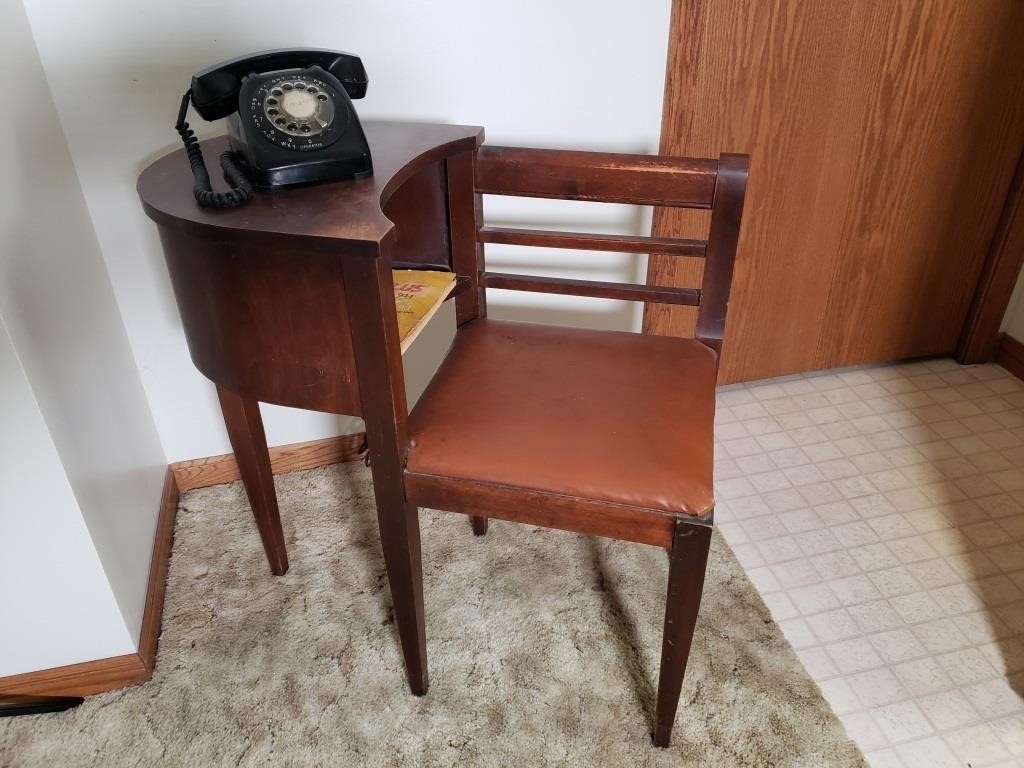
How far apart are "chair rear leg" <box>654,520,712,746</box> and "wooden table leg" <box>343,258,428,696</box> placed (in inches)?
14.5

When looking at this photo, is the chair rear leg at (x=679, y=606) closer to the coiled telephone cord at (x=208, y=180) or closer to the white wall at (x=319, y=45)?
the coiled telephone cord at (x=208, y=180)

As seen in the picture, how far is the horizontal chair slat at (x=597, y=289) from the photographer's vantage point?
129 cm

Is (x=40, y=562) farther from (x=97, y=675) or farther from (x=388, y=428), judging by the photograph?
(x=388, y=428)

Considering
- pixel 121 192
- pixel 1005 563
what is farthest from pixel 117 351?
pixel 1005 563

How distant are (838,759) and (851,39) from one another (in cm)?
137

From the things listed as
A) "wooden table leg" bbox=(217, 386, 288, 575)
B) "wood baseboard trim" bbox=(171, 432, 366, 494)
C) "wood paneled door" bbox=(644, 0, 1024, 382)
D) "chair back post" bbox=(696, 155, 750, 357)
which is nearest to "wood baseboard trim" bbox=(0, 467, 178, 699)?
"wooden table leg" bbox=(217, 386, 288, 575)

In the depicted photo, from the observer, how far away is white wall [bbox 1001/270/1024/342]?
2.09 metres

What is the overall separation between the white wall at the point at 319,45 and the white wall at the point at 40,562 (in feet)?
1.57

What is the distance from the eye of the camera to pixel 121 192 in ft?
4.63

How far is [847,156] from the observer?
179 cm

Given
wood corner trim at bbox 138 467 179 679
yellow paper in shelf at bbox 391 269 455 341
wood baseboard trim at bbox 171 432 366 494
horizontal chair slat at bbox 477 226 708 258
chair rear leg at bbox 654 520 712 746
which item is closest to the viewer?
chair rear leg at bbox 654 520 712 746

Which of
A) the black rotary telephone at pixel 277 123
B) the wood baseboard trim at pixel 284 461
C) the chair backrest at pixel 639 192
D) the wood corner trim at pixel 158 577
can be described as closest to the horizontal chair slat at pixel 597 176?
the chair backrest at pixel 639 192

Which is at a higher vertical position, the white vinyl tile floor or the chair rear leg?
the chair rear leg

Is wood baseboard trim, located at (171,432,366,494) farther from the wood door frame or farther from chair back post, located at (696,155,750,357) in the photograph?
the wood door frame
